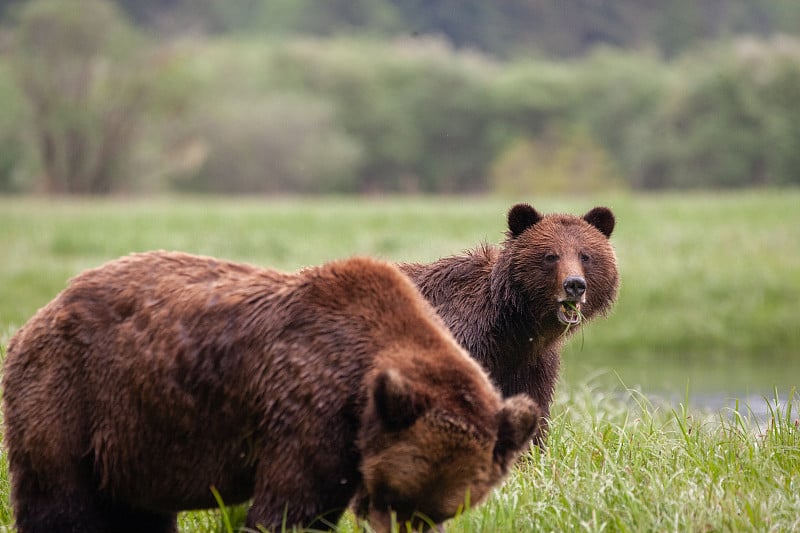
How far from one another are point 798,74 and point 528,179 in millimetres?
19052

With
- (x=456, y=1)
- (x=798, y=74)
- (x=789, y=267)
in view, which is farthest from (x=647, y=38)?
(x=789, y=267)

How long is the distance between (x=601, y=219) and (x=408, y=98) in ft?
207

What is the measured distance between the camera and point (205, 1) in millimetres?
76750

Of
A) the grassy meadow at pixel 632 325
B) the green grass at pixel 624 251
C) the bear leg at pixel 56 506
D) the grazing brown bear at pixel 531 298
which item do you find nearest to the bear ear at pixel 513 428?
the grassy meadow at pixel 632 325

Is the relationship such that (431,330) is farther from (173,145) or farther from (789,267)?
(173,145)

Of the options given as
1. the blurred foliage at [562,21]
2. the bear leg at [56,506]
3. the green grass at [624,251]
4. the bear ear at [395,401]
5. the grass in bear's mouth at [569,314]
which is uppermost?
the blurred foliage at [562,21]

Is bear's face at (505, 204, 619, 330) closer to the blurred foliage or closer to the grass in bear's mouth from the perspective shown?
the grass in bear's mouth

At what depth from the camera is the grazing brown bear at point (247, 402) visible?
3.73m

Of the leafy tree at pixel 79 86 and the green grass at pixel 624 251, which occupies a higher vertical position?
the leafy tree at pixel 79 86

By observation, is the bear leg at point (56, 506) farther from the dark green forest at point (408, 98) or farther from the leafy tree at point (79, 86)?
the leafy tree at point (79, 86)

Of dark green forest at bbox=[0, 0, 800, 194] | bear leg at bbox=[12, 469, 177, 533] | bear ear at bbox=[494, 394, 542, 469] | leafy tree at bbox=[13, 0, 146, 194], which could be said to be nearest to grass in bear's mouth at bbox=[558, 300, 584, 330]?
bear ear at bbox=[494, 394, 542, 469]

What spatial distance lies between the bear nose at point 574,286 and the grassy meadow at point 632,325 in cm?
68

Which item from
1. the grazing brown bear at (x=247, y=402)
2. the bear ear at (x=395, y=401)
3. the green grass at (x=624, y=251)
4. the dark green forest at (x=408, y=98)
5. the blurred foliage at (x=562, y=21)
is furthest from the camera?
the blurred foliage at (x=562, y=21)

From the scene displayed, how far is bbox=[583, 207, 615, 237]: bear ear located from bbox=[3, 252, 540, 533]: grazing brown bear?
3243 millimetres
